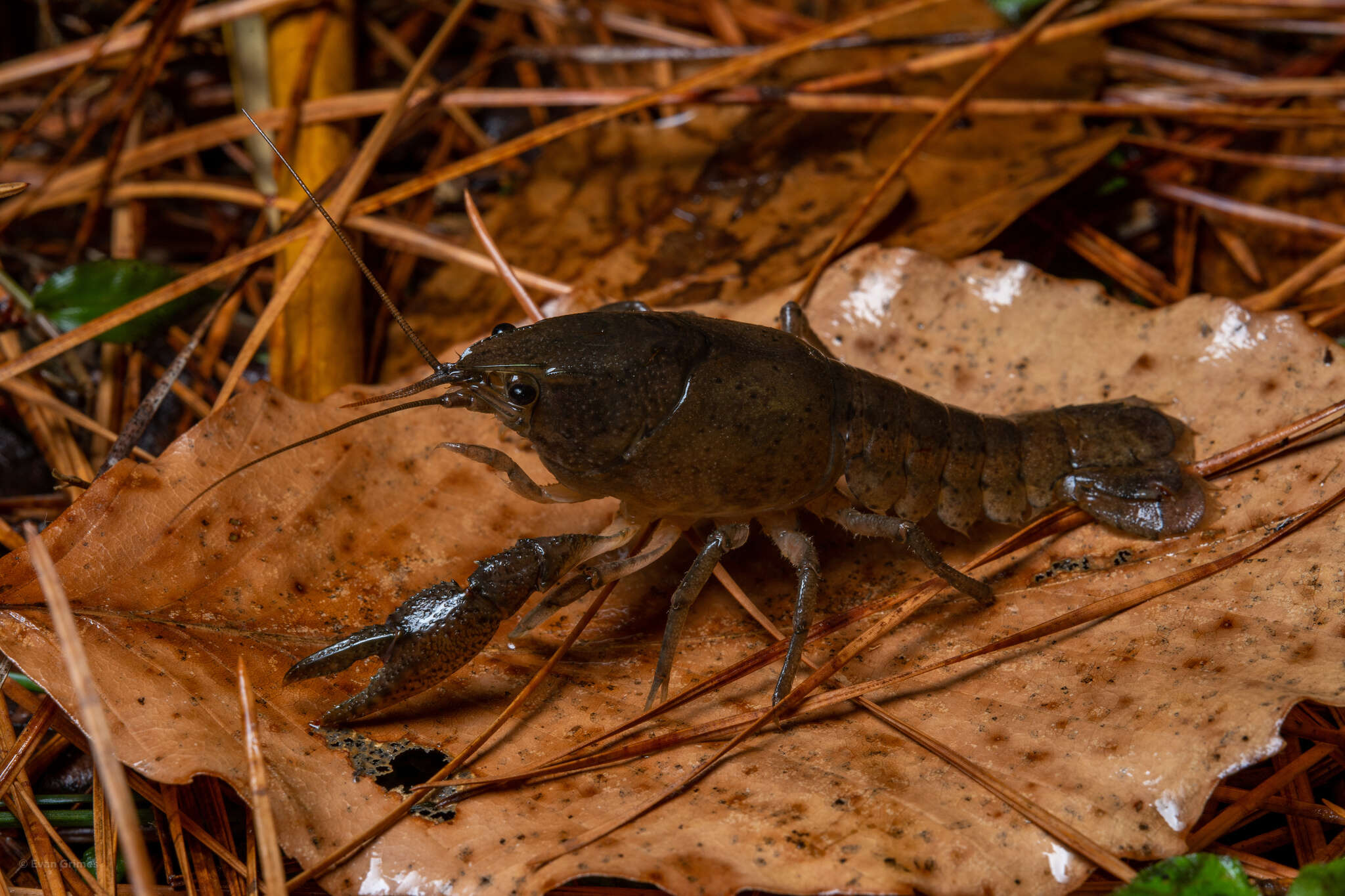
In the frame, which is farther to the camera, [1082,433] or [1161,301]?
[1161,301]

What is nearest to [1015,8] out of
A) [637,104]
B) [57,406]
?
[637,104]

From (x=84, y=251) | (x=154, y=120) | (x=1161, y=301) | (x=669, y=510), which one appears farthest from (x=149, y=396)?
(x=1161, y=301)

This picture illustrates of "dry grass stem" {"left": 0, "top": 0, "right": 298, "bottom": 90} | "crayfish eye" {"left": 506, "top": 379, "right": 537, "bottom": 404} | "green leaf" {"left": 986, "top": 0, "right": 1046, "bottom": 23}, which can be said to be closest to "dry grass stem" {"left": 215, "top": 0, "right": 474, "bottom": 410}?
"dry grass stem" {"left": 0, "top": 0, "right": 298, "bottom": 90}

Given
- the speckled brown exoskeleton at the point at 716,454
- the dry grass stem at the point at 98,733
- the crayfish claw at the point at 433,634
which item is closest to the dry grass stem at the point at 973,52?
the speckled brown exoskeleton at the point at 716,454

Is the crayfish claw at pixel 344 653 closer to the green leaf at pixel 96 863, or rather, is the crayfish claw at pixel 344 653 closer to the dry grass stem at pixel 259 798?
the dry grass stem at pixel 259 798

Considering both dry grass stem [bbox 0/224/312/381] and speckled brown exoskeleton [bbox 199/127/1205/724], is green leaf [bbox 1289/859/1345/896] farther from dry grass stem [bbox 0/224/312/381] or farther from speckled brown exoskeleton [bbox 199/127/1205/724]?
dry grass stem [bbox 0/224/312/381]

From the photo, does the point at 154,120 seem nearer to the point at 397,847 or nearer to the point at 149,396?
the point at 149,396

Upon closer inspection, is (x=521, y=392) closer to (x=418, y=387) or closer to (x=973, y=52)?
(x=418, y=387)
